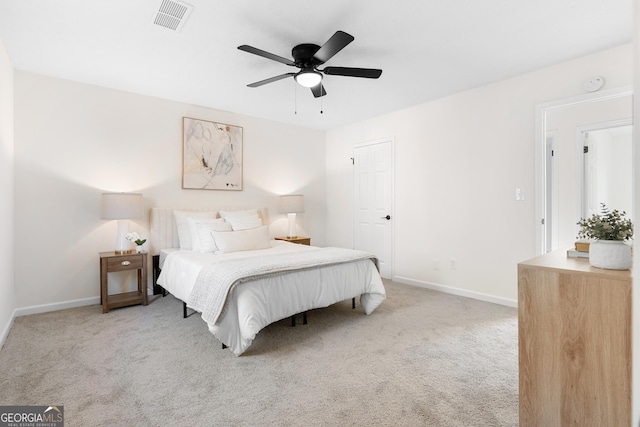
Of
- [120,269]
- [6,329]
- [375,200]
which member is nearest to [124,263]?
[120,269]

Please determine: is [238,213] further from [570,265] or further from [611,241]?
[611,241]

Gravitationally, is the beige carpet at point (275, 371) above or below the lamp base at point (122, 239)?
below

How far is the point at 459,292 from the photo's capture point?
3.89m

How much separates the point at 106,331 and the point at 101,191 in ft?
5.42

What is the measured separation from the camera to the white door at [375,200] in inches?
185

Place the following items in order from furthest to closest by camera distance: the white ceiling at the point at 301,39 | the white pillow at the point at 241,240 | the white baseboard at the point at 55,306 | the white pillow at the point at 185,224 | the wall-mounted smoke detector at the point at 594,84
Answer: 1. the white pillow at the point at 185,224
2. the white pillow at the point at 241,240
3. the white baseboard at the point at 55,306
4. the wall-mounted smoke detector at the point at 594,84
5. the white ceiling at the point at 301,39

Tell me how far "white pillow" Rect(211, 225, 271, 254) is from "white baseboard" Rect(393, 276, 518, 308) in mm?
2099

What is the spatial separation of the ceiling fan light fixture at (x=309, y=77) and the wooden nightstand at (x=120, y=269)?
2.56 m

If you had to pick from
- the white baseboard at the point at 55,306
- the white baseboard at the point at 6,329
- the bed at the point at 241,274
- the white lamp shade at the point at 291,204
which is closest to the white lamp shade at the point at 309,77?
the bed at the point at 241,274

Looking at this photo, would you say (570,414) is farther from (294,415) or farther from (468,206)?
(468,206)

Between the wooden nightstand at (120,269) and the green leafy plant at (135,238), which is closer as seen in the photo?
the wooden nightstand at (120,269)

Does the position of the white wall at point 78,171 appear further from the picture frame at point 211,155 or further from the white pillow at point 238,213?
the white pillow at point 238,213

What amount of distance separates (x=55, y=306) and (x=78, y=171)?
148 cm

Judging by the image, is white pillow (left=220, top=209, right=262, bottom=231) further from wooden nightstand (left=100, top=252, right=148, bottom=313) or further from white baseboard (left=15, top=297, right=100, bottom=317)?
white baseboard (left=15, top=297, right=100, bottom=317)
